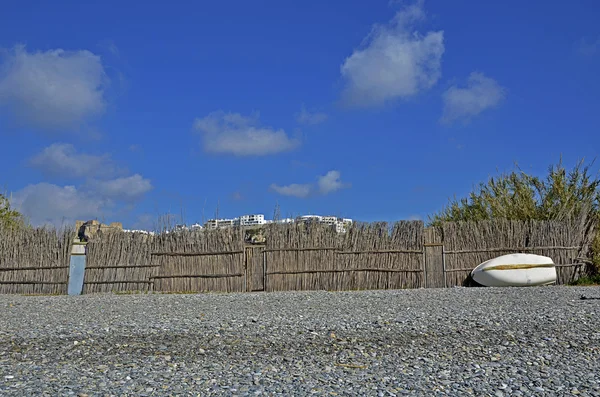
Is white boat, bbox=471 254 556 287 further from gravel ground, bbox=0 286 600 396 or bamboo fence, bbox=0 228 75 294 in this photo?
bamboo fence, bbox=0 228 75 294

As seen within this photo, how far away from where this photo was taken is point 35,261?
12.5m

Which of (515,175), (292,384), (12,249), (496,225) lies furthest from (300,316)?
(515,175)

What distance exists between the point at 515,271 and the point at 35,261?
10.4 metres

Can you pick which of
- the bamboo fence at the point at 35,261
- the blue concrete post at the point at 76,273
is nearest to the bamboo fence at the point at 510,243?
the blue concrete post at the point at 76,273

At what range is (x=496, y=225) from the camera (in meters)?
12.3

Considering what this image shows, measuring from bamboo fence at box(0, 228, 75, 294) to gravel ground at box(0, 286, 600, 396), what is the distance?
4070 millimetres

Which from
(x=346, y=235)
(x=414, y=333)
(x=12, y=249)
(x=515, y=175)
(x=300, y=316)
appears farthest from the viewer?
(x=515, y=175)

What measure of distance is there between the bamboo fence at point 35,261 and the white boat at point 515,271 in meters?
8.92

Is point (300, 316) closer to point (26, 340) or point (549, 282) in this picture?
point (26, 340)

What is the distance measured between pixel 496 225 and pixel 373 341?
305 inches

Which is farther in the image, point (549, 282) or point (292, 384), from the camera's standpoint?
point (549, 282)

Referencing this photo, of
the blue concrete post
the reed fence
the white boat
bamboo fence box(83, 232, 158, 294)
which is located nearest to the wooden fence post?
the reed fence

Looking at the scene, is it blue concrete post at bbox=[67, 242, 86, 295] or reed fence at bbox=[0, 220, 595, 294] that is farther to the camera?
blue concrete post at bbox=[67, 242, 86, 295]

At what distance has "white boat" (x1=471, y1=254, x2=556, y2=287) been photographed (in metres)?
11.8
